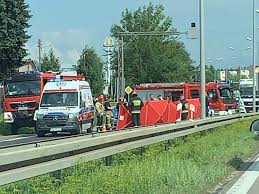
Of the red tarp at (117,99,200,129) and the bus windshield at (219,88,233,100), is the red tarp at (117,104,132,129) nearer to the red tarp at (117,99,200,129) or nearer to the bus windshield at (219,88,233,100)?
the red tarp at (117,99,200,129)

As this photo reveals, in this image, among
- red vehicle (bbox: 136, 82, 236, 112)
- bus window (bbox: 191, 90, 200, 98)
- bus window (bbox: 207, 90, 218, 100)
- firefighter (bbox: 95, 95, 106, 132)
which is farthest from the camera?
bus window (bbox: 207, 90, 218, 100)

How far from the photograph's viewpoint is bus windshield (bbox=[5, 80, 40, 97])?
106 feet

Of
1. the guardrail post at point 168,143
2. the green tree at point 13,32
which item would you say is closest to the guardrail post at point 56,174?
the guardrail post at point 168,143

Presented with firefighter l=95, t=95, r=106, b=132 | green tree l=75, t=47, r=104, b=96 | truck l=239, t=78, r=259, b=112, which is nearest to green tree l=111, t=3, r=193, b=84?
green tree l=75, t=47, r=104, b=96

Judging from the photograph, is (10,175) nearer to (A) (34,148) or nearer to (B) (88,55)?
(A) (34,148)

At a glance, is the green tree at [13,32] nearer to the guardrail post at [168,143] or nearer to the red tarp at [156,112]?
the red tarp at [156,112]

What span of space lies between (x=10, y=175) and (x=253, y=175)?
7053 mm

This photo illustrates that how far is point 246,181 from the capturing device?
475 inches

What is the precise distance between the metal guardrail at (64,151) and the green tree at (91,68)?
61211 millimetres

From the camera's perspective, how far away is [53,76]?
33312 mm

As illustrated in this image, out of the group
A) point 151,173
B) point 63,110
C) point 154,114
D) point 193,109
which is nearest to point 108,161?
point 151,173

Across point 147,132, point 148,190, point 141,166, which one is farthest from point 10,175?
point 147,132

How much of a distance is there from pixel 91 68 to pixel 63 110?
5415 centimetres

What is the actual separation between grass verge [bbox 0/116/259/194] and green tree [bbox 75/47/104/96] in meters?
59.1
